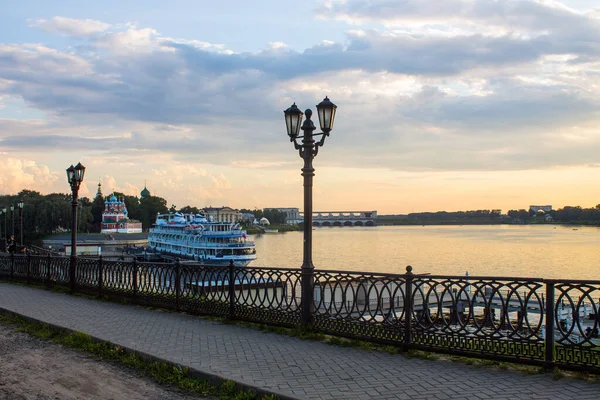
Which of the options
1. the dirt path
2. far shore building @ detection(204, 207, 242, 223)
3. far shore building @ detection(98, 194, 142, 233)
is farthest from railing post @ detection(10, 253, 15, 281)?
far shore building @ detection(204, 207, 242, 223)

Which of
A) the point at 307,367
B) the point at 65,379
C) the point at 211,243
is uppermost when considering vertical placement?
the point at 307,367

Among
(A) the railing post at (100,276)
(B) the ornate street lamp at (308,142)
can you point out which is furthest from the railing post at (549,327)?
(A) the railing post at (100,276)

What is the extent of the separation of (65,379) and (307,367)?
Result: 126 inches

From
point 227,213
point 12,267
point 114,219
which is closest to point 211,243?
point 12,267

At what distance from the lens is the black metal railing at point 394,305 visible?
260 inches

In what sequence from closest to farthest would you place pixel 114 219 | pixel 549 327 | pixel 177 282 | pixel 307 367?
pixel 549 327
pixel 307 367
pixel 177 282
pixel 114 219

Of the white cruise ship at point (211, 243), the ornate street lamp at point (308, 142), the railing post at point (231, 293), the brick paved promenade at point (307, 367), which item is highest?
the ornate street lamp at point (308, 142)

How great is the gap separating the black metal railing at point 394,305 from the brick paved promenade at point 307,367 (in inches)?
15.6

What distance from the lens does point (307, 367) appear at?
7.09 meters

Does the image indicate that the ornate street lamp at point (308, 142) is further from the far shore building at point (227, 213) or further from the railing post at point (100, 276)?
the far shore building at point (227, 213)

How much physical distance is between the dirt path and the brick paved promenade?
24.2 inches

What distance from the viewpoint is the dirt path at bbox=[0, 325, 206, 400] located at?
6410 mm

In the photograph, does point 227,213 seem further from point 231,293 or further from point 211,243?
point 231,293

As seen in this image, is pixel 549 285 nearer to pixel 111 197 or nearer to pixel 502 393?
pixel 502 393
